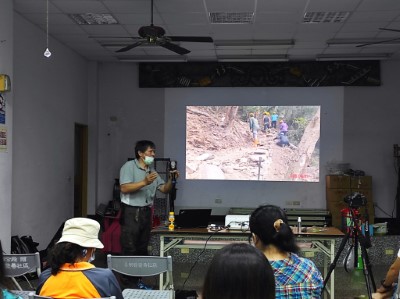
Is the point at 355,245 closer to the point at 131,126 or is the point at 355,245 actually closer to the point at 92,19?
the point at 92,19

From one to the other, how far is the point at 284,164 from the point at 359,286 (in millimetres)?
3832

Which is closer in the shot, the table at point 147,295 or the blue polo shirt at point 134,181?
the table at point 147,295

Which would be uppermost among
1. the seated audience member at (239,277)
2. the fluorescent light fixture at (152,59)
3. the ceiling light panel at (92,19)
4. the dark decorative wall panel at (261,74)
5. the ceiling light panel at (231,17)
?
the ceiling light panel at (231,17)

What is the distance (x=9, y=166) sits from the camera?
4.79m

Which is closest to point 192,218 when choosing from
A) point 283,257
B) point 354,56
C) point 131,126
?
point 283,257

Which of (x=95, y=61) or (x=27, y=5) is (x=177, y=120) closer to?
(x=95, y=61)

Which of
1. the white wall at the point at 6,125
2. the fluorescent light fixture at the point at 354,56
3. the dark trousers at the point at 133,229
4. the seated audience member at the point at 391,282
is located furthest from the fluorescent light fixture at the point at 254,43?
the seated audience member at the point at 391,282

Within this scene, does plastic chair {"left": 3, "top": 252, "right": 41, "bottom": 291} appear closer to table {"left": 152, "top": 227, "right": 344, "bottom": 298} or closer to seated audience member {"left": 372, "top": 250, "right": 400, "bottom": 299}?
table {"left": 152, "top": 227, "right": 344, "bottom": 298}

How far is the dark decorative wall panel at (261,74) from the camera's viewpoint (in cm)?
816

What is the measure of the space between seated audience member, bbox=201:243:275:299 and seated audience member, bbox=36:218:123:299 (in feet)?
3.00

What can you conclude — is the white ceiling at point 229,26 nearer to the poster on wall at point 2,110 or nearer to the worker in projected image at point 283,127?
the worker in projected image at point 283,127

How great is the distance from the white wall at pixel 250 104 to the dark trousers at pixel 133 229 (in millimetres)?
4002

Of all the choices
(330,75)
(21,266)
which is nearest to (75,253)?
(21,266)

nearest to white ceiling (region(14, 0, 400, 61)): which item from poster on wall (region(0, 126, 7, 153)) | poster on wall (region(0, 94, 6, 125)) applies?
poster on wall (region(0, 94, 6, 125))
